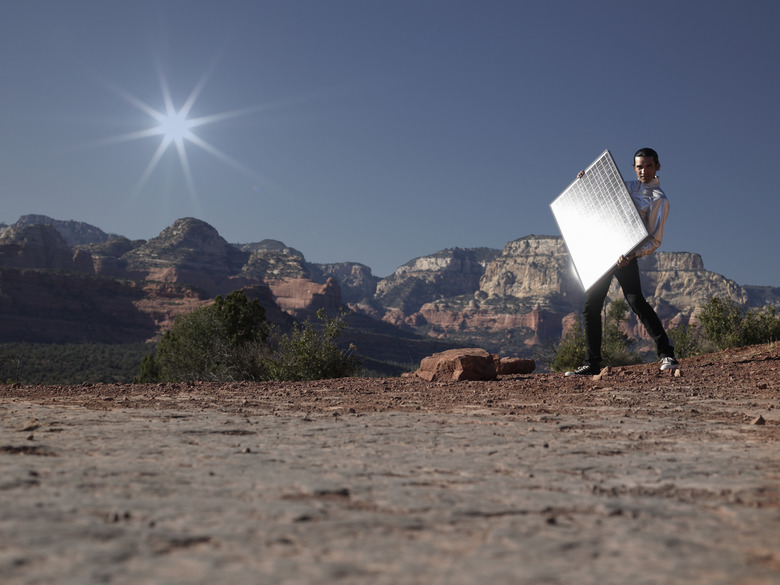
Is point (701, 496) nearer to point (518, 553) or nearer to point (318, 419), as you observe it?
point (518, 553)

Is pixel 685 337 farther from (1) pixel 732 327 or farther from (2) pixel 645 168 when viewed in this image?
(2) pixel 645 168

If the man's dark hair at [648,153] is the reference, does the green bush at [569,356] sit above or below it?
below

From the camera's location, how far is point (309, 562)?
1573mm

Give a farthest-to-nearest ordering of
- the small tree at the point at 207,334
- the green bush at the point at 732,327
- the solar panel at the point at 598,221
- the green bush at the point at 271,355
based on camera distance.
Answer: the small tree at the point at 207,334 → the green bush at the point at 732,327 → the green bush at the point at 271,355 → the solar panel at the point at 598,221

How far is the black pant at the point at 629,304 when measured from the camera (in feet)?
27.3

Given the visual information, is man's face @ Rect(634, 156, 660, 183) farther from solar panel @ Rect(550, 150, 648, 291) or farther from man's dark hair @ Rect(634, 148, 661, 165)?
solar panel @ Rect(550, 150, 648, 291)

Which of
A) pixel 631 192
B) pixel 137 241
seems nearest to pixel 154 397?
pixel 631 192

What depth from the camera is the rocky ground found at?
1.56 metres

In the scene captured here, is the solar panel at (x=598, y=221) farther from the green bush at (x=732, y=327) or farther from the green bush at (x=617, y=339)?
the green bush at (x=617, y=339)

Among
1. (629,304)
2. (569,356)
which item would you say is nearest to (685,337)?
(569,356)

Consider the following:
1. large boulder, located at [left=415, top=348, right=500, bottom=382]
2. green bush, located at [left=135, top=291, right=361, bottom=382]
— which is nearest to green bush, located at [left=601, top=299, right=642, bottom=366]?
green bush, located at [left=135, top=291, right=361, bottom=382]

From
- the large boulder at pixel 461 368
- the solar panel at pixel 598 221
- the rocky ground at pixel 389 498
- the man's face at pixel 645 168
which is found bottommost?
the rocky ground at pixel 389 498

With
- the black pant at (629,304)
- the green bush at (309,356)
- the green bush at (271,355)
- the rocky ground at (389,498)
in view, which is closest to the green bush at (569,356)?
the green bush at (271,355)

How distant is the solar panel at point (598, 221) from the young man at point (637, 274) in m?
0.20
